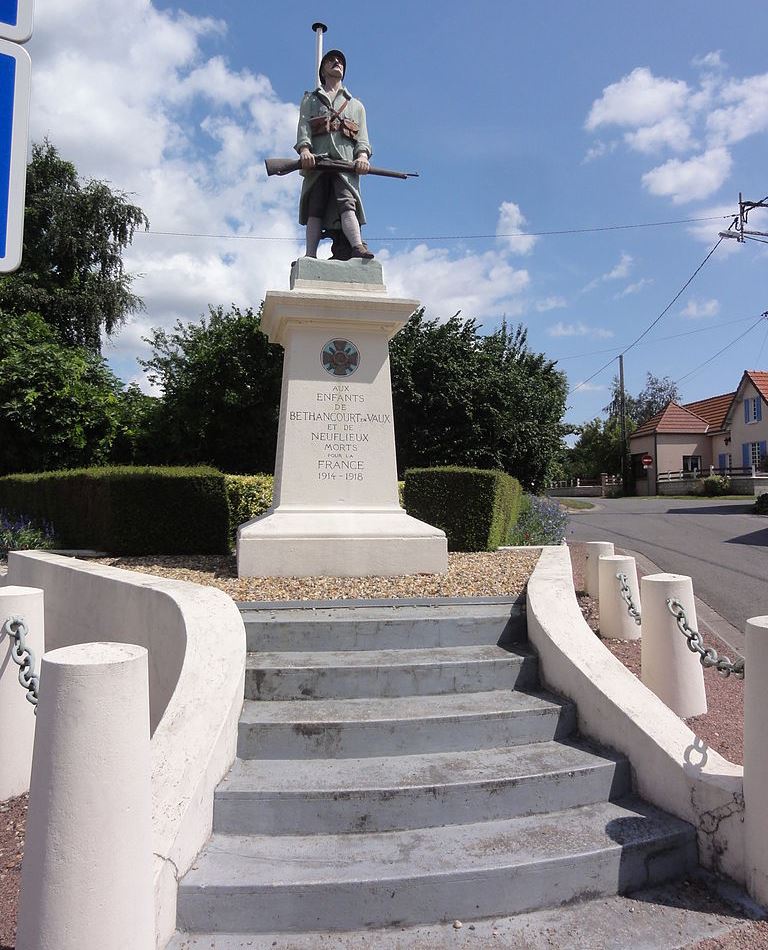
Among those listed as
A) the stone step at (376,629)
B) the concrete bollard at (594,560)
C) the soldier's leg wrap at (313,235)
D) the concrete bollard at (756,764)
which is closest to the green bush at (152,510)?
the soldier's leg wrap at (313,235)

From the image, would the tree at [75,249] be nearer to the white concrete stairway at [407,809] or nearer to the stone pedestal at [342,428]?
the stone pedestal at [342,428]

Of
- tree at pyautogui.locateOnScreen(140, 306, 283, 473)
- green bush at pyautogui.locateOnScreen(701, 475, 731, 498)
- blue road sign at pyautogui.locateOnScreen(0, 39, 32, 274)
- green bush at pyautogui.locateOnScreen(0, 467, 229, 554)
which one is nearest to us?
blue road sign at pyautogui.locateOnScreen(0, 39, 32, 274)

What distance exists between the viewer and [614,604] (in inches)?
266

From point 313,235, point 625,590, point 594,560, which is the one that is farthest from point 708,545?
point 313,235

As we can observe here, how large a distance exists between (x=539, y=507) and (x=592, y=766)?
33.0ft

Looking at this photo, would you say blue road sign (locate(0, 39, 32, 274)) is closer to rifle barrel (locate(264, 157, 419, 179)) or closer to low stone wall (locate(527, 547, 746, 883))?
low stone wall (locate(527, 547, 746, 883))

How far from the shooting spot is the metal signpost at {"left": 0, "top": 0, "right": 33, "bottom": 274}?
206 cm

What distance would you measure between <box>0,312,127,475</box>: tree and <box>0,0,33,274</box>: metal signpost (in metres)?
14.3

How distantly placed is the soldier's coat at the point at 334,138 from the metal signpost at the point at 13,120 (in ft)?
17.1

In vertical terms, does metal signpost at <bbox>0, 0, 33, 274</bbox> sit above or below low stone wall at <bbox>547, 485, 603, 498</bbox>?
above

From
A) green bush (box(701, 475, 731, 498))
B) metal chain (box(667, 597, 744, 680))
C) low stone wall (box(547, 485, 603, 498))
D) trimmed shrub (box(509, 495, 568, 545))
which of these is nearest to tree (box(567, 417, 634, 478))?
low stone wall (box(547, 485, 603, 498))

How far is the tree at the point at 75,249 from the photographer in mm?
25109

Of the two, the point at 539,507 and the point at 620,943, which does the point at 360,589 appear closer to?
the point at 620,943

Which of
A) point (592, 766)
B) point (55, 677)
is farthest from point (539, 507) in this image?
point (55, 677)
